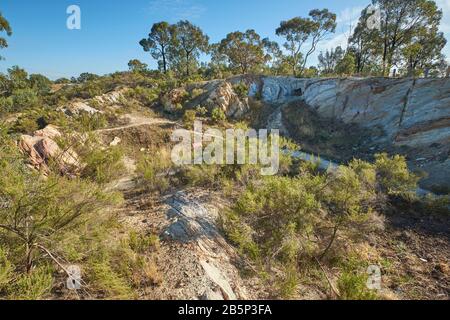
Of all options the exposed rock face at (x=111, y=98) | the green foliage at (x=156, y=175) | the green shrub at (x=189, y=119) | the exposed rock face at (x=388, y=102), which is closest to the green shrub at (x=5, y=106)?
the exposed rock face at (x=111, y=98)

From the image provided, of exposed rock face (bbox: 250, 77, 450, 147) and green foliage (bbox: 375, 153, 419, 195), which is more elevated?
exposed rock face (bbox: 250, 77, 450, 147)

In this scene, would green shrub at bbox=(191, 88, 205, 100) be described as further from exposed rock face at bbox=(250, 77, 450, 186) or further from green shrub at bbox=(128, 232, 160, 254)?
green shrub at bbox=(128, 232, 160, 254)

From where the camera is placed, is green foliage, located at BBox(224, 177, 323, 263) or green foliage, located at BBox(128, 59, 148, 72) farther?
green foliage, located at BBox(128, 59, 148, 72)

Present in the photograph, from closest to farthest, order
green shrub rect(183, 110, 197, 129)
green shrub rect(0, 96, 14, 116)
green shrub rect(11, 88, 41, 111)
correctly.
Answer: green shrub rect(183, 110, 197, 129)
green shrub rect(0, 96, 14, 116)
green shrub rect(11, 88, 41, 111)

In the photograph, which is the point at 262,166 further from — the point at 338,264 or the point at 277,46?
the point at 277,46

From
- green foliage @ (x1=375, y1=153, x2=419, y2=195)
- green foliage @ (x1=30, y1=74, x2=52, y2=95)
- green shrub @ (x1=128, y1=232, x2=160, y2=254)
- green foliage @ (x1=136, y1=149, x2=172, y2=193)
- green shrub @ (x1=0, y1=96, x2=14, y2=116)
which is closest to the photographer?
green shrub @ (x1=128, y1=232, x2=160, y2=254)

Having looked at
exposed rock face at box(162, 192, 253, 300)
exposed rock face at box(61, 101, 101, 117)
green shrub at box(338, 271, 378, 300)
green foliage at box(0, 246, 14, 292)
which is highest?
exposed rock face at box(61, 101, 101, 117)

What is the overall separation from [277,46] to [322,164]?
792 inches

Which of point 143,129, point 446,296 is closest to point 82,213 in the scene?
point 446,296

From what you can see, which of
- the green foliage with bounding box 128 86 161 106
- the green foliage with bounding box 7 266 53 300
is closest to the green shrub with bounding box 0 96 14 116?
the green foliage with bounding box 128 86 161 106

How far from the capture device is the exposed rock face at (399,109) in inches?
400

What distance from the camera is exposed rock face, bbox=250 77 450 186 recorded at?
10164 millimetres

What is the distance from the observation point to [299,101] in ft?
55.6

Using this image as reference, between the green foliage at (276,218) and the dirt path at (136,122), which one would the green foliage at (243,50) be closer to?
the dirt path at (136,122)
